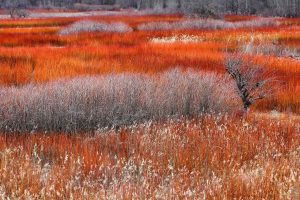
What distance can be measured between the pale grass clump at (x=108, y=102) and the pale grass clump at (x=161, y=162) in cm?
55

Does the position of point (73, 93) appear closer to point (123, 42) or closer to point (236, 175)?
point (236, 175)

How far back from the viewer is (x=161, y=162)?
21.6 feet

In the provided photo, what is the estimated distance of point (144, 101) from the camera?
30.6 ft

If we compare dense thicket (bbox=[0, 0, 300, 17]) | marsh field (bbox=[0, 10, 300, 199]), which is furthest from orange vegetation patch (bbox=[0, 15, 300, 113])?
dense thicket (bbox=[0, 0, 300, 17])

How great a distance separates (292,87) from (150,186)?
24.4ft

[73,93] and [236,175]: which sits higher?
[73,93]

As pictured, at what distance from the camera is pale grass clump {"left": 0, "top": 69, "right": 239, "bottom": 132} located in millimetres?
8570

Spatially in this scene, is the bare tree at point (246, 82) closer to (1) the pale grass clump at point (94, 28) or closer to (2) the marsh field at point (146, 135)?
(2) the marsh field at point (146, 135)

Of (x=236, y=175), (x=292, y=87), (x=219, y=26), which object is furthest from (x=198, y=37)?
(x=236, y=175)

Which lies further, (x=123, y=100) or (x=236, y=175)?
(x=123, y=100)

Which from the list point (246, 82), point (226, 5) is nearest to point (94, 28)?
point (246, 82)

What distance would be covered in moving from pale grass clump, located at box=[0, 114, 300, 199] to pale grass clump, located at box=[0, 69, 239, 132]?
551 millimetres

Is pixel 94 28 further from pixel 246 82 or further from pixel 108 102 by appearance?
pixel 108 102

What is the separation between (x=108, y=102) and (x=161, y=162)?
Result: 303cm
